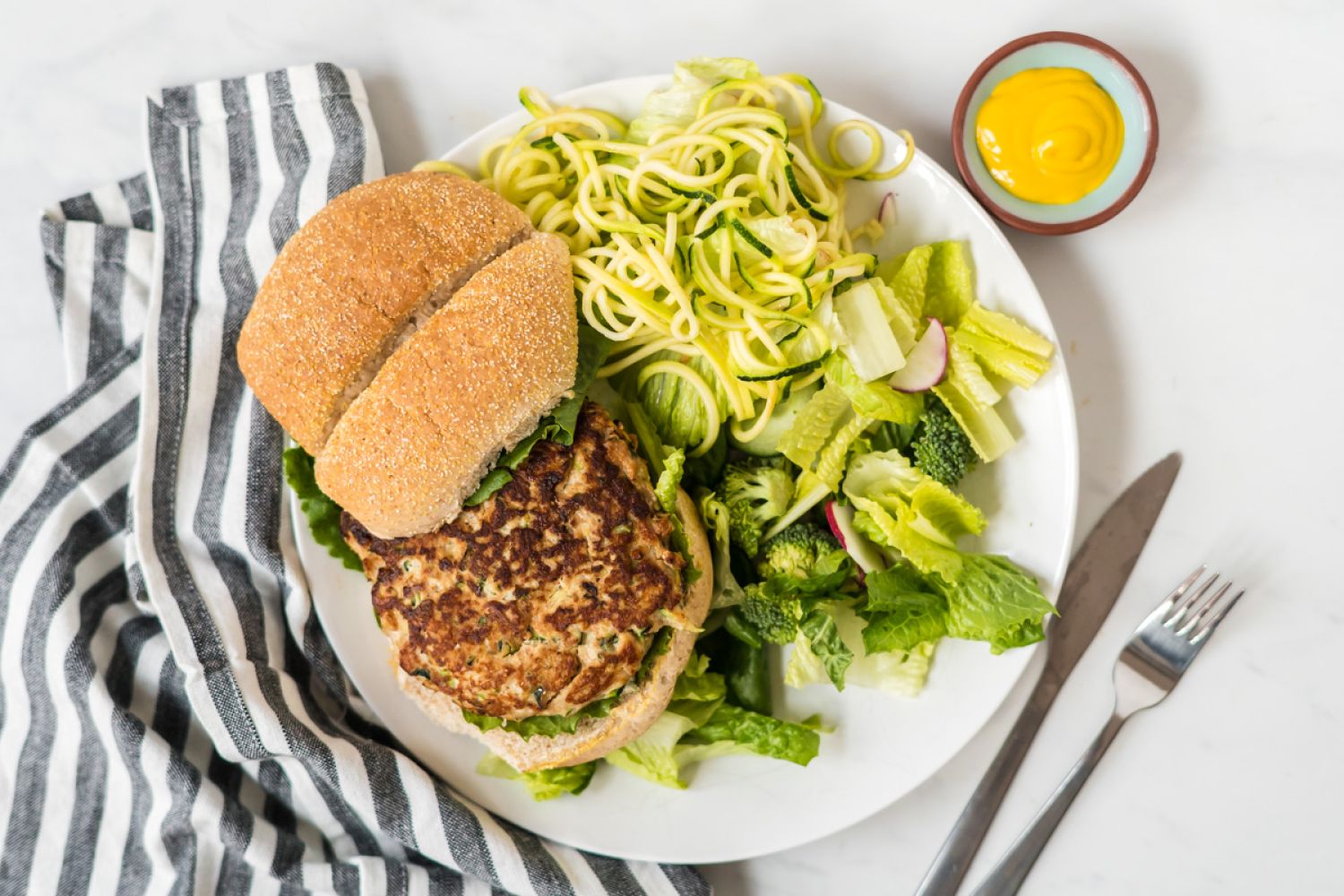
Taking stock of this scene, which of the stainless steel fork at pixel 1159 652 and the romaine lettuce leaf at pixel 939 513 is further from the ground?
the romaine lettuce leaf at pixel 939 513

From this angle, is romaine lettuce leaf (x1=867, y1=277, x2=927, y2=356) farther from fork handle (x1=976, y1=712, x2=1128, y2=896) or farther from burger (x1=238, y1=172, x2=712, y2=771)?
fork handle (x1=976, y1=712, x2=1128, y2=896)

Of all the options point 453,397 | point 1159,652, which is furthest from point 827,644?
point 453,397

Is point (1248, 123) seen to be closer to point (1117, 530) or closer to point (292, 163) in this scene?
point (1117, 530)

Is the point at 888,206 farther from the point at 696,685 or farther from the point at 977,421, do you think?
the point at 696,685

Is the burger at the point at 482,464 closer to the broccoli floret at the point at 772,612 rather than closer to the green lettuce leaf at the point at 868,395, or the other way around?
the broccoli floret at the point at 772,612

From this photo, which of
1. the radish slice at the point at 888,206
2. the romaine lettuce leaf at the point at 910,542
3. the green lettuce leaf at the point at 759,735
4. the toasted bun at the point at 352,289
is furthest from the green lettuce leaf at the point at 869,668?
the toasted bun at the point at 352,289

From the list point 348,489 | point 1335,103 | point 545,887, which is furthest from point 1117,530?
point 348,489

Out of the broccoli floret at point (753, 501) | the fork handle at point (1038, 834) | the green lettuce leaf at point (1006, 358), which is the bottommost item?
the fork handle at point (1038, 834)
